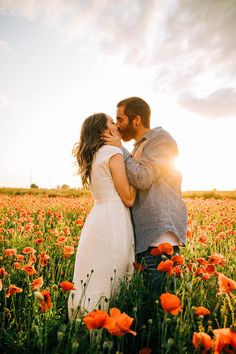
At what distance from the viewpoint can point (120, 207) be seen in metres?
3.00

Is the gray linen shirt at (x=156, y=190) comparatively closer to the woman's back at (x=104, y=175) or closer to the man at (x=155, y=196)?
the man at (x=155, y=196)

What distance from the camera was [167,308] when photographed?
1.69 metres

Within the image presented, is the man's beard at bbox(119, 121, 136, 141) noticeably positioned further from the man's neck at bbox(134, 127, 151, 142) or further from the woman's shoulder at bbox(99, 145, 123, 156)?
the woman's shoulder at bbox(99, 145, 123, 156)

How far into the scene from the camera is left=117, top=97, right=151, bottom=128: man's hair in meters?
3.43

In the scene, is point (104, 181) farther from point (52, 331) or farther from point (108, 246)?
point (52, 331)

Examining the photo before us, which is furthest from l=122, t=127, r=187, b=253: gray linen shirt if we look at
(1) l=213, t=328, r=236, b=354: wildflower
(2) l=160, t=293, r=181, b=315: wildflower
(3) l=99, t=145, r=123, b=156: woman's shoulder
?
(1) l=213, t=328, r=236, b=354: wildflower

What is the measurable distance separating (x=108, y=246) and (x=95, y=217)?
0.28 m

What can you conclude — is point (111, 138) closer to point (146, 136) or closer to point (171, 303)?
point (146, 136)

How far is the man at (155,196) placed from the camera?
298 cm

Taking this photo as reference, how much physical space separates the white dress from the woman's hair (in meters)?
0.09

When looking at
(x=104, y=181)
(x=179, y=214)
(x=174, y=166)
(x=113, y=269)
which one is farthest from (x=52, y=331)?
(x=174, y=166)

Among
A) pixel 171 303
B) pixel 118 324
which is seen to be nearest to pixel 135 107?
pixel 171 303

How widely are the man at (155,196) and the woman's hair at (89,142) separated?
0.10 meters

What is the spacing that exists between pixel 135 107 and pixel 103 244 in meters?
1.39
